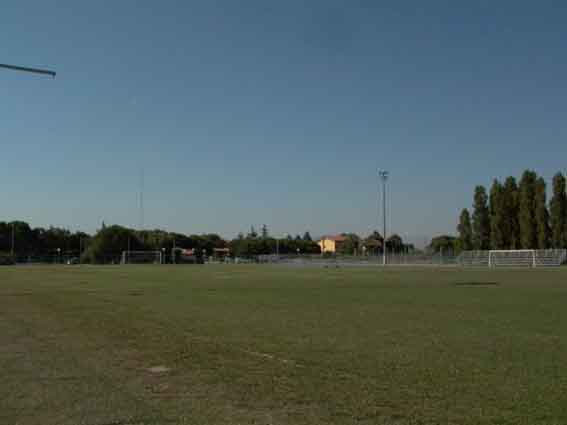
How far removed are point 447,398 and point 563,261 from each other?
261 ft

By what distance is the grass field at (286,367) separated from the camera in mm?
6586

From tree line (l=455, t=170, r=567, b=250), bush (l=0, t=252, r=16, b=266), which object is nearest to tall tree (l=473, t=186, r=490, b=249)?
tree line (l=455, t=170, r=567, b=250)

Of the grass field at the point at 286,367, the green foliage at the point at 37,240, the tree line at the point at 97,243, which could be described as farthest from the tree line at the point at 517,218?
the green foliage at the point at 37,240

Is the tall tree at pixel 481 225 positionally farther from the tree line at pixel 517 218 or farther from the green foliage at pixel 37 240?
the green foliage at pixel 37 240

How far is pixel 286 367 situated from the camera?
29.7 ft

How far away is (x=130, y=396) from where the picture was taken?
Answer: 7375mm

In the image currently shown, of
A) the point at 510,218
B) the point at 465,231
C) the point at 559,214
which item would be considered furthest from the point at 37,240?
the point at 559,214

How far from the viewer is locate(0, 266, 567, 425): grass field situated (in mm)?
6586

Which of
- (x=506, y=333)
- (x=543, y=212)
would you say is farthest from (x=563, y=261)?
(x=506, y=333)

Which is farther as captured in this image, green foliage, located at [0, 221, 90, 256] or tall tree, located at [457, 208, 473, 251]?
green foliage, located at [0, 221, 90, 256]

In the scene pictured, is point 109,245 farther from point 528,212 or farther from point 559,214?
point 559,214

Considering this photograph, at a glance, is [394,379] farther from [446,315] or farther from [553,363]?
[446,315]

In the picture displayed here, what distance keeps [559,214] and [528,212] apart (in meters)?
4.52

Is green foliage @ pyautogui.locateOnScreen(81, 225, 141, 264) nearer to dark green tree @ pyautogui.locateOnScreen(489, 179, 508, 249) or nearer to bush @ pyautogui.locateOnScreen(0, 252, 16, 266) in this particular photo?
bush @ pyautogui.locateOnScreen(0, 252, 16, 266)
